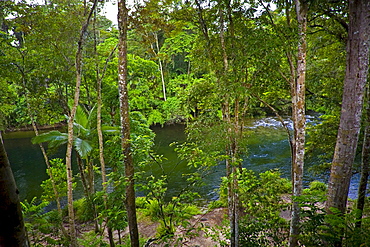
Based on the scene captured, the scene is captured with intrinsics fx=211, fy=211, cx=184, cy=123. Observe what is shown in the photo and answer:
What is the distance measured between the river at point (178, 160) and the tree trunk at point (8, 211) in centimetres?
758

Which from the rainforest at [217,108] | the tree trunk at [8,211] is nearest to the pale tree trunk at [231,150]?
the rainforest at [217,108]

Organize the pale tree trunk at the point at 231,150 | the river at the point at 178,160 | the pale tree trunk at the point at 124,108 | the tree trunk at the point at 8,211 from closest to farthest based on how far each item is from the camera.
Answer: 1. the tree trunk at the point at 8,211
2. the pale tree trunk at the point at 124,108
3. the pale tree trunk at the point at 231,150
4. the river at the point at 178,160

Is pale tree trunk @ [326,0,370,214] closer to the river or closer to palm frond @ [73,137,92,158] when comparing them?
the river

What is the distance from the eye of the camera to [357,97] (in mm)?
3785

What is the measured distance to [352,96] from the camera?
12.5 ft

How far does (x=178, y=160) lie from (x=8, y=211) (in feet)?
49.1

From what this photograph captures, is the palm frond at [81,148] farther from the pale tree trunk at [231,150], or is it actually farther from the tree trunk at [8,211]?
the tree trunk at [8,211]

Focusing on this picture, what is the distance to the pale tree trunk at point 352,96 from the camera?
370cm

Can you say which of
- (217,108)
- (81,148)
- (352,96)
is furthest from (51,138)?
(352,96)

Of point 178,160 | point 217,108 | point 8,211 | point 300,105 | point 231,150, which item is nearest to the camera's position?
point 8,211

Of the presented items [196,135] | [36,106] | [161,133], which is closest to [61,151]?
[161,133]

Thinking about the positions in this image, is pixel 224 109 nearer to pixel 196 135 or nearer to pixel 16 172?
pixel 196 135

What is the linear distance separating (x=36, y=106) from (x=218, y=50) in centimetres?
634

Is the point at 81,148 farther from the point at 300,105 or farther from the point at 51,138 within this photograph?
the point at 300,105
